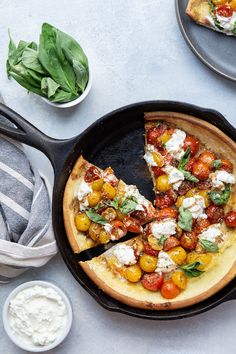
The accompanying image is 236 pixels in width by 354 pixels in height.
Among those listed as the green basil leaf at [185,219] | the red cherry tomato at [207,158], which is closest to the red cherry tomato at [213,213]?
the green basil leaf at [185,219]

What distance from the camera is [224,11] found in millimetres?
3592

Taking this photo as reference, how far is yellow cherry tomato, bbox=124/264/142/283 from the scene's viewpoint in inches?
139

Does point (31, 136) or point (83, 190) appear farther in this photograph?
point (83, 190)

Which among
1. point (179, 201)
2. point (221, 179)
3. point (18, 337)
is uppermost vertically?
point (221, 179)

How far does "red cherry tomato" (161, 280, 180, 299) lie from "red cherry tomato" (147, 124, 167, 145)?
71cm

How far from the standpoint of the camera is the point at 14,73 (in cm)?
351

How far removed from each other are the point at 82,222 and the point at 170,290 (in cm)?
55

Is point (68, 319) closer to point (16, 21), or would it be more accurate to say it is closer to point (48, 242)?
point (48, 242)

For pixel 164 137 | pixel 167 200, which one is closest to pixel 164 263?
pixel 167 200

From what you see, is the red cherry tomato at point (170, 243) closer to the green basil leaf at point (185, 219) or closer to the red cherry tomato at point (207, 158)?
the green basil leaf at point (185, 219)

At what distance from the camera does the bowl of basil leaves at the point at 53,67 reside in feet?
11.4

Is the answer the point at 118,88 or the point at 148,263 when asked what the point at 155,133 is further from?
the point at 148,263

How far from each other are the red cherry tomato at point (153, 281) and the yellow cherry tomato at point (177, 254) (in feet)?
0.37

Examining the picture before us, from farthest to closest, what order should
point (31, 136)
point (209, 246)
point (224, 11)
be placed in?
point (224, 11), point (209, 246), point (31, 136)
